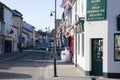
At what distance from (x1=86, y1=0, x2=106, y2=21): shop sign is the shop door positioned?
148 cm

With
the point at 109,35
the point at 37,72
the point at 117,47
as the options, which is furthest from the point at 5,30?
the point at 117,47

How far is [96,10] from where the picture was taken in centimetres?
2472

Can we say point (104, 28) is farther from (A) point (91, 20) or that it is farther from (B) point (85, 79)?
(B) point (85, 79)

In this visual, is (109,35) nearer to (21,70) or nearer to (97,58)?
(97,58)

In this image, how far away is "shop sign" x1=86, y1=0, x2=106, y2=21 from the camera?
955 inches

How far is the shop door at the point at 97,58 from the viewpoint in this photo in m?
25.0

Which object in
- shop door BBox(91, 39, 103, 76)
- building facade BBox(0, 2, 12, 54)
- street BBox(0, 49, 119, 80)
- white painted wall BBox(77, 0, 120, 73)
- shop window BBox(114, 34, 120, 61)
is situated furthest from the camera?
building facade BBox(0, 2, 12, 54)

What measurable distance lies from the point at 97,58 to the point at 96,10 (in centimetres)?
295

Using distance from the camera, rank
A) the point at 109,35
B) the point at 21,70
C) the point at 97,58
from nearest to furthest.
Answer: the point at 109,35, the point at 97,58, the point at 21,70

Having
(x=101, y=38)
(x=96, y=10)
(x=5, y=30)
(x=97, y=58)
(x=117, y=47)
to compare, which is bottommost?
(x=97, y=58)

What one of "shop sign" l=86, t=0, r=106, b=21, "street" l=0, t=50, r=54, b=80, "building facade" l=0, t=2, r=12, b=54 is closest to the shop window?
"shop sign" l=86, t=0, r=106, b=21

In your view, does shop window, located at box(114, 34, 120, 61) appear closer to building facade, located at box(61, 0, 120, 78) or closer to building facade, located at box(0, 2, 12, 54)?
building facade, located at box(61, 0, 120, 78)

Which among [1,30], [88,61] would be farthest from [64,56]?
[1,30]

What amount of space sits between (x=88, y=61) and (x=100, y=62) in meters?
0.74
